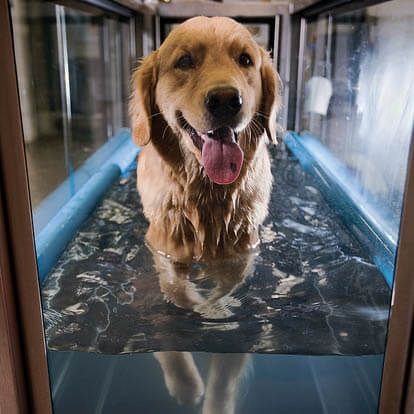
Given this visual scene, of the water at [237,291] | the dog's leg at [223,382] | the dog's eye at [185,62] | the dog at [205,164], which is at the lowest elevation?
the dog's leg at [223,382]

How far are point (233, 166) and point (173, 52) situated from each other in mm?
359

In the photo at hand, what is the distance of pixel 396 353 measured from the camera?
127 centimetres

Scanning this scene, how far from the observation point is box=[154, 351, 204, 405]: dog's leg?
4.73 ft

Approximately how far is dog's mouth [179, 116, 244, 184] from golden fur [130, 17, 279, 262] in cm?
2

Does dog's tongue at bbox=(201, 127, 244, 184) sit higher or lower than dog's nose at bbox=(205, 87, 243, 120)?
lower

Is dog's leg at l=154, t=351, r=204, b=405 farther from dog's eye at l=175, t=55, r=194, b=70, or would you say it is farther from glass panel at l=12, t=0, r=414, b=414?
dog's eye at l=175, t=55, r=194, b=70

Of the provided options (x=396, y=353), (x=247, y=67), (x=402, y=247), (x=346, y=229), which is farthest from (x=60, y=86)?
(x=396, y=353)

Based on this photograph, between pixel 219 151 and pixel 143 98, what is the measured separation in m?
0.27

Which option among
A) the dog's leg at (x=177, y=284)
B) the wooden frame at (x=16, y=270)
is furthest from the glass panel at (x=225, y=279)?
the wooden frame at (x=16, y=270)

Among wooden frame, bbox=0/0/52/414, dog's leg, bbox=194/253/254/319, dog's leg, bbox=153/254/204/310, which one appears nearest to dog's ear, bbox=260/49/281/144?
dog's leg, bbox=194/253/254/319

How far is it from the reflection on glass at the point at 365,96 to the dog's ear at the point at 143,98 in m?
0.47

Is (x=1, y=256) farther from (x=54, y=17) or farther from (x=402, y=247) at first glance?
(x=402, y=247)

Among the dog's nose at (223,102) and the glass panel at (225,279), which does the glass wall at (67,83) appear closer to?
the glass panel at (225,279)

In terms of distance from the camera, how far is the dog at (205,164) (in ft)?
4.09
